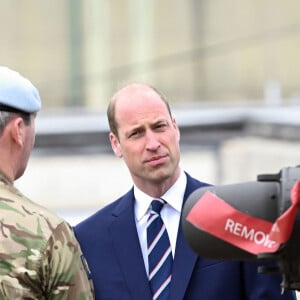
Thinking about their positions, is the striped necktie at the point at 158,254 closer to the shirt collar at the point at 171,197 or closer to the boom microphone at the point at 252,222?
the shirt collar at the point at 171,197

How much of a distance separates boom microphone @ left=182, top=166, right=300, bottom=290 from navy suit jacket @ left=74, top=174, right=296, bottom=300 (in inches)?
37.4

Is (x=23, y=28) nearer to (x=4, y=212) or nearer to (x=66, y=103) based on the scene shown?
(x=66, y=103)

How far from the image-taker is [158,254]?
382 centimetres

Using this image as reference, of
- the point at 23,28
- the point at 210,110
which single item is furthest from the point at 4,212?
the point at 23,28

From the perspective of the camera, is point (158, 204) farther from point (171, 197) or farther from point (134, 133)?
point (134, 133)

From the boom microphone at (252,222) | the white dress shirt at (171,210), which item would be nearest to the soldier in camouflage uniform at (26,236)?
the white dress shirt at (171,210)

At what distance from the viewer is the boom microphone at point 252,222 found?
8.66 ft

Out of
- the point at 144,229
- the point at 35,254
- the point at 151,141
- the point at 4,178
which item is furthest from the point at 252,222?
the point at 144,229

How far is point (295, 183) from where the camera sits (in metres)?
2.65

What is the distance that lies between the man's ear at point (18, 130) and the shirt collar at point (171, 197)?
0.60 metres

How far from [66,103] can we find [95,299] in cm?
1080

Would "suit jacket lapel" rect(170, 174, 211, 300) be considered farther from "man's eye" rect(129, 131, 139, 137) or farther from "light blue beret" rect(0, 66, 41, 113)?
"light blue beret" rect(0, 66, 41, 113)

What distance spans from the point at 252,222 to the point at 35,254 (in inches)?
34.9

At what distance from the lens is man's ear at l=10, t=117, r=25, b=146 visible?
11.3 feet
